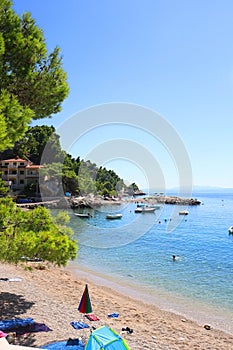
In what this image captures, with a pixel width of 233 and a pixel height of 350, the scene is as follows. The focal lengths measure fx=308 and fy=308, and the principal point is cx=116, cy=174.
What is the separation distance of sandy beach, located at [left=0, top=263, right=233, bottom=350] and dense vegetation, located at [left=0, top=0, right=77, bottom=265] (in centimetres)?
291

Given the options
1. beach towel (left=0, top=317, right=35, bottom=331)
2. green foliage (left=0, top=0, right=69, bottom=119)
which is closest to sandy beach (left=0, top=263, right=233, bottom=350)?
beach towel (left=0, top=317, right=35, bottom=331)

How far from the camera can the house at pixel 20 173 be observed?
6750 cm

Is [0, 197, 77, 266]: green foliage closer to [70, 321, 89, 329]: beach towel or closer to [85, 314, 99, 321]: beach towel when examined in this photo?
[70, 321, 89, 329]: beach towel

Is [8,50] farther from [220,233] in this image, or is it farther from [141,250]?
[220,233]

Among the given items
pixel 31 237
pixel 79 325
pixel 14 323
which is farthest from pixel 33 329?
pixel 31 237

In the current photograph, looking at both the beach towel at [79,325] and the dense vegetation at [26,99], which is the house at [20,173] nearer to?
the beach towel at [79,325]

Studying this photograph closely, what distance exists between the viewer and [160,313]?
1390 cm

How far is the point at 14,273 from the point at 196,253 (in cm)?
1831

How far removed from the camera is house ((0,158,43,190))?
67.5m

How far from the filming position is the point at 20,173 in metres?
68.1

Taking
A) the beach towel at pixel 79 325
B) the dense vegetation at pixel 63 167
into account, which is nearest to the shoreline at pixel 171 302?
the beach towel at pixel 79 325

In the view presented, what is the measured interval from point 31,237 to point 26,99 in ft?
12.5

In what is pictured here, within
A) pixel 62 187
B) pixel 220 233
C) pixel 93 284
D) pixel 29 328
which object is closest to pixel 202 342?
pixel 29 328

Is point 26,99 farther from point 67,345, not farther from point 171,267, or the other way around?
point 171,267
